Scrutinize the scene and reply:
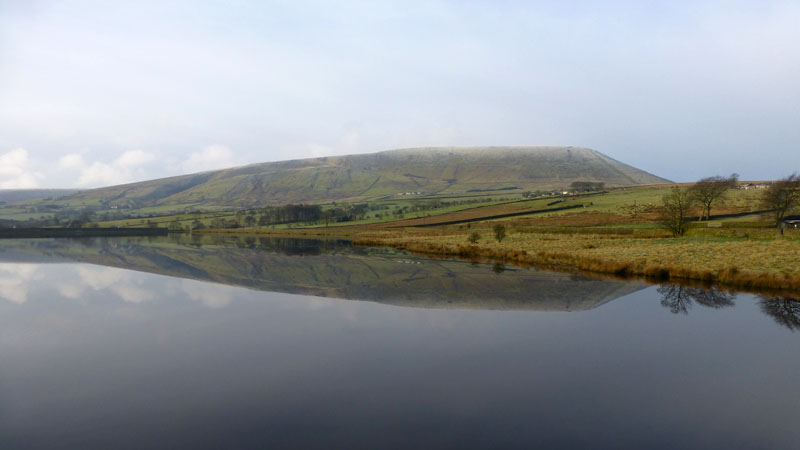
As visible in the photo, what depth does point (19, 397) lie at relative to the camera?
11258mm

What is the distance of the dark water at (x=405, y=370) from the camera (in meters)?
9.39

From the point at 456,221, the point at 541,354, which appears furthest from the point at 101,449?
the point at 456,221

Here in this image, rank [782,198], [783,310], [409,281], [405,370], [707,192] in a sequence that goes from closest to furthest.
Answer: [405,370], [783,310], [409,281], [782,198], [707,192]

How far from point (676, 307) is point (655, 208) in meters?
74.2

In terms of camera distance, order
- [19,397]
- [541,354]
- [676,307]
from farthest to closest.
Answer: [676,307] < [541,354] < [19,397]

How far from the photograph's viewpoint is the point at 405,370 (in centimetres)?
1299

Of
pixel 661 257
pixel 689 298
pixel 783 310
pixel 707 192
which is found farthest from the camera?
pixel 707 192

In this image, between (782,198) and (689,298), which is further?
(782,198)

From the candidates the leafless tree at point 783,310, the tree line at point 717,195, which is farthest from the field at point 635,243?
the leafless tree at point 783,310

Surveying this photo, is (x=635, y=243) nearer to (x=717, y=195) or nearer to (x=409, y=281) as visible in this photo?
(x=409, y=281)

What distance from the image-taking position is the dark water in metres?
9.39

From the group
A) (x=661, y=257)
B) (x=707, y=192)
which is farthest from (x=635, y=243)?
(x=707, y=192)

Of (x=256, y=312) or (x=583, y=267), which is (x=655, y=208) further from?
(x=256, y=312)

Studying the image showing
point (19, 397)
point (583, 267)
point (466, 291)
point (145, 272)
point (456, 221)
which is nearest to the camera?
point (19, 397)
